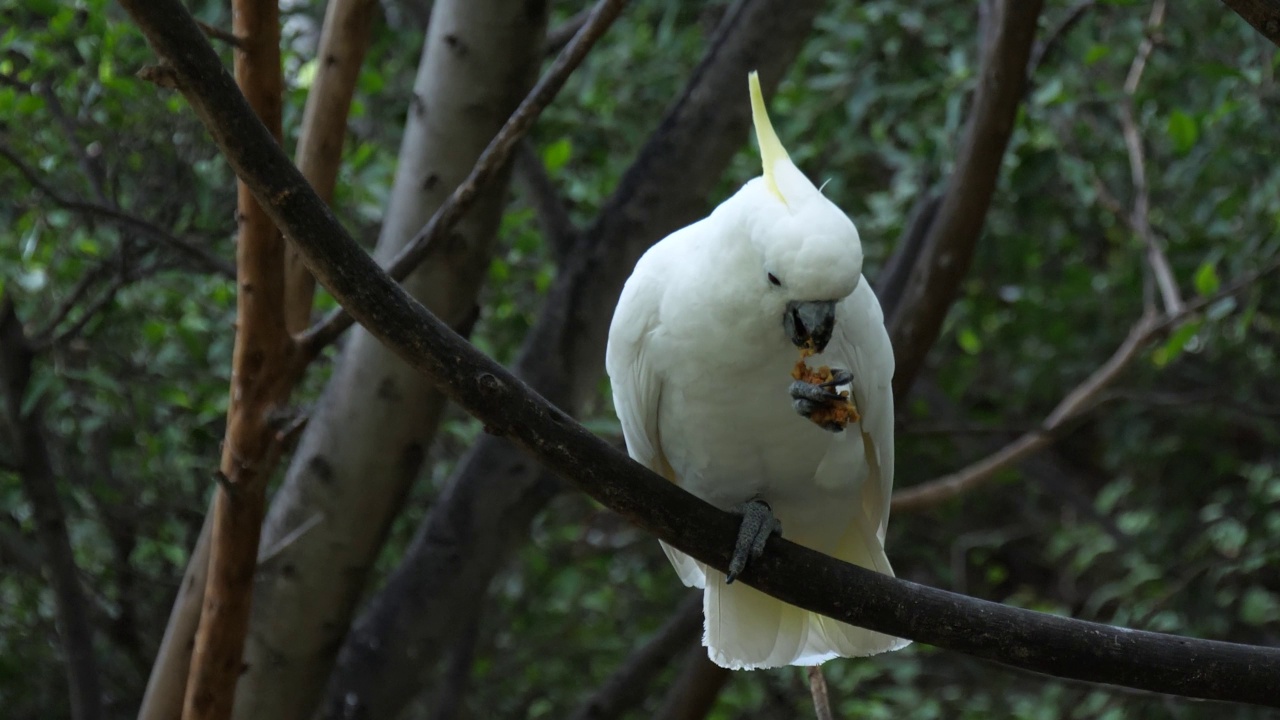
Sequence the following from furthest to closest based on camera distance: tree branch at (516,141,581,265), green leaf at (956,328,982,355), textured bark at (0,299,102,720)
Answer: green leaf at (956,328,982,355) < tree branch at (516,141,581,265) < textured bark at (0,299,102,720)

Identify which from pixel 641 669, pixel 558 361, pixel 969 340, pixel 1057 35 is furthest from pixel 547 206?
pixel 969 340

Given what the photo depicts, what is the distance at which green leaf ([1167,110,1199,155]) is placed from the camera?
2215 mm

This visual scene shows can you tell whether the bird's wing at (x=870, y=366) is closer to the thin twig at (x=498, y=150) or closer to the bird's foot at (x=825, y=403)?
the bird's foot at (x=825, y=403)

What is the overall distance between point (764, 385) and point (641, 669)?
3.69 feet

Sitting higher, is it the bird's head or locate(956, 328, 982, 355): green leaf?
locate(956, 328, 982, 355): green leaf

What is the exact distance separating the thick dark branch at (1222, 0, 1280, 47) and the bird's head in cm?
40

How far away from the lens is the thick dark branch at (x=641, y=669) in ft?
7.84

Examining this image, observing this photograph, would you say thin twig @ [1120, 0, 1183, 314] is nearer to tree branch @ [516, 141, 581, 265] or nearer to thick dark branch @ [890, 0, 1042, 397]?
thick dark branch @ [890, 0, 1042, 397]

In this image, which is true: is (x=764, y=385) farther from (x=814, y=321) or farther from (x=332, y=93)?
(x=332, y=93)

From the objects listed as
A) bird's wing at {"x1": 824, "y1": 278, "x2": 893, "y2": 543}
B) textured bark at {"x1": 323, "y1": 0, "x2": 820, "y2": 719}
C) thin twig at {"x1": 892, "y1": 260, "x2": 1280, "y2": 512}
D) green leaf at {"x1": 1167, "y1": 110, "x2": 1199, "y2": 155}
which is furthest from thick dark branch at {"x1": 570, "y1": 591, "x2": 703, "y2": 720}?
green leaf at {"x1": 1167, "y1": 110, "x2": 1199, "y2": 155}

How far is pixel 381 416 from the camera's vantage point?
1.95 meters

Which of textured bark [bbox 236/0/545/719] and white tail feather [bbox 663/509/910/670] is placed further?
textured bark [bbox 236/0/545/719]

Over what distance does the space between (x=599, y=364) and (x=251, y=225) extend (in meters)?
1.04

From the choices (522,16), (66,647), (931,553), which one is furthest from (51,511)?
(931,553)
